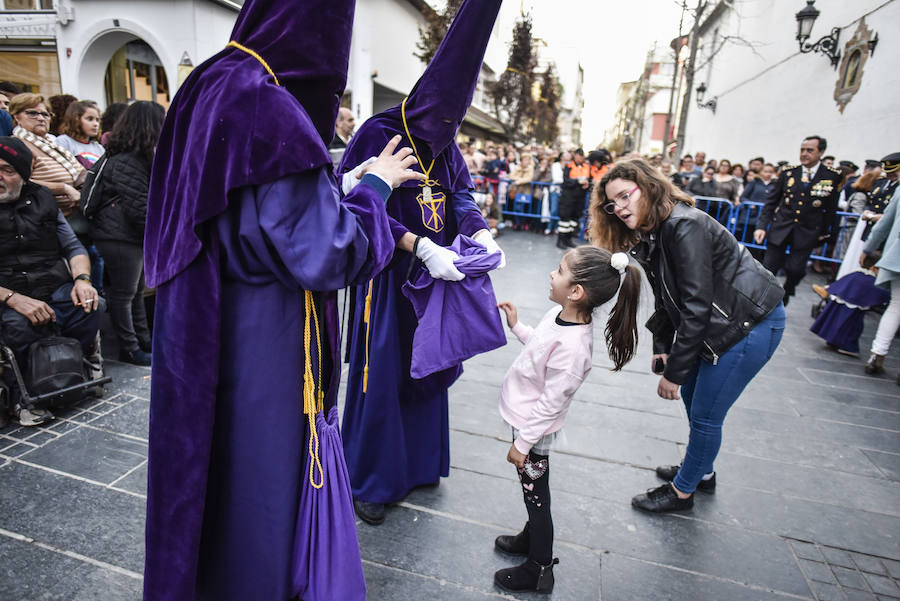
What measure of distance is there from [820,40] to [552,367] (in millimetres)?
13143

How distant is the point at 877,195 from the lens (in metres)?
6.64

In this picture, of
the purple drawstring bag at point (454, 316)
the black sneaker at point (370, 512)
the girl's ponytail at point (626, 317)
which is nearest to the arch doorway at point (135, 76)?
the purple drawstring bag at point (454, 316)

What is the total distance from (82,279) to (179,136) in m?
2.85

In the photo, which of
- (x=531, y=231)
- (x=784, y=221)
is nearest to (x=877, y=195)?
(x=784, y=221)

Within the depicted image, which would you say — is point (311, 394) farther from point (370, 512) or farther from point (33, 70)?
point (33, 70)

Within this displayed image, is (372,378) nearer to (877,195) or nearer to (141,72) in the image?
(877,195)

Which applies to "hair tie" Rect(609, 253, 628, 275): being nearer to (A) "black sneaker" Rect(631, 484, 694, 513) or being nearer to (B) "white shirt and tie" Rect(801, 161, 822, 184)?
(A) "black sneaker" Rect(631, 484, 694, 513)

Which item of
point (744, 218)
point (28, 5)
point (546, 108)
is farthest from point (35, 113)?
point (546, 108)

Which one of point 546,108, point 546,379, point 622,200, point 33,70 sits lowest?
point 546,379

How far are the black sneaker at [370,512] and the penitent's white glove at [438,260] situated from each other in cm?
118

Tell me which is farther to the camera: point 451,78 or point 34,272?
point 34,272

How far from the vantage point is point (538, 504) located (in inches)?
82.9

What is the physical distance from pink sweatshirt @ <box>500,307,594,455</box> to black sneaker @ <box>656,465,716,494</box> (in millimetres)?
1358

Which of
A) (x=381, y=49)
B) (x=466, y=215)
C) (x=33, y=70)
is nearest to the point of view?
(x=466, y=215)
